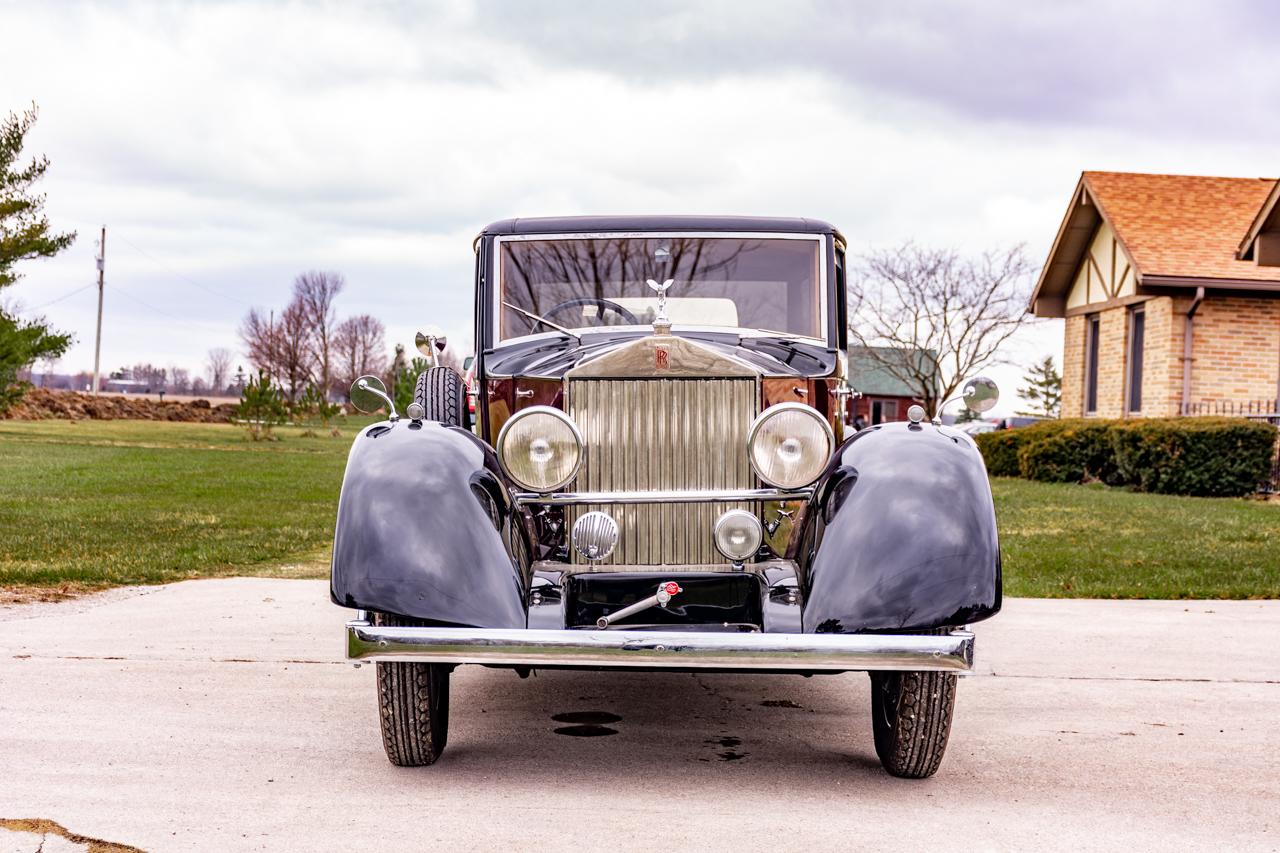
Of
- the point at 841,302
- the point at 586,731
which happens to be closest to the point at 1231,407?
the point at 841,302

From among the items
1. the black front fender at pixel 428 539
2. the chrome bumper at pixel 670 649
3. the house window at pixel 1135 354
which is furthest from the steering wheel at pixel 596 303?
the house window at pixel 1135 354

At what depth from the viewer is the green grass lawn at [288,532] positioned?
28.7ft

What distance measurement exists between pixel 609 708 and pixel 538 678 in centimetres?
71

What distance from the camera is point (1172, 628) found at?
706 centimetres

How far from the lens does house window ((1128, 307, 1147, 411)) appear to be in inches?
784

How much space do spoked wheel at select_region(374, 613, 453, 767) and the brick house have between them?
14132 mm

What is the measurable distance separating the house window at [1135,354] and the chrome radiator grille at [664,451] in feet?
56.5

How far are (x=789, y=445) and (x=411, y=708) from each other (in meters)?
1.50

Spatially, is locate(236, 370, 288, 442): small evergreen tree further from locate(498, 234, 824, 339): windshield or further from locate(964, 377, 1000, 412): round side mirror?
locate(964, 377, 1000, 412): round side mirror

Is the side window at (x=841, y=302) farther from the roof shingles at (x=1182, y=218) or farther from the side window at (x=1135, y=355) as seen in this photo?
the side window at (x=1135, y=355)

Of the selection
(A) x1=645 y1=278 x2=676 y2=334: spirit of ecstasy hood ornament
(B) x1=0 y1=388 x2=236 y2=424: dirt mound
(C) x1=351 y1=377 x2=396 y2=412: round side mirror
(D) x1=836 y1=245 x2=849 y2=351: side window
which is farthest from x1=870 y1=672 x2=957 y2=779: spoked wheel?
(B) x1=0 y1=388 x2=236 y2=424: dirt mound

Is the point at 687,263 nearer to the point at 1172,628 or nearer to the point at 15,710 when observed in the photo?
the point at 15,710

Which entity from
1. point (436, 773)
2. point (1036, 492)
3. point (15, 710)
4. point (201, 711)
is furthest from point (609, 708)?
point (1036, 492)

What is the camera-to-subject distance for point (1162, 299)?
18812mm
